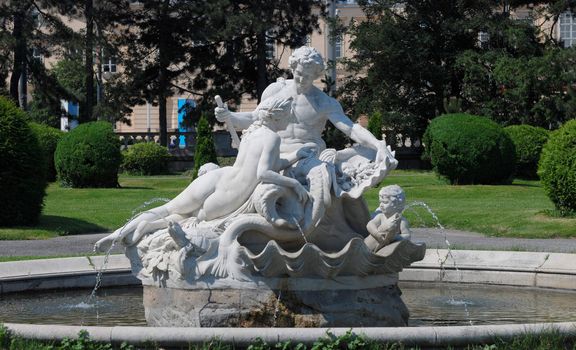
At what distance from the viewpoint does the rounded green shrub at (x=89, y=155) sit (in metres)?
27.1

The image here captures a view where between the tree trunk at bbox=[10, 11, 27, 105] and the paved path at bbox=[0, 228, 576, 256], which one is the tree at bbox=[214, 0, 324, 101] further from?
the paved path at bbox=[0, 228, 576, 256]

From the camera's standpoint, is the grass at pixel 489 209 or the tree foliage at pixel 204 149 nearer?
the grass at pixel 489 209

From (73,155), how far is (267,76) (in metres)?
16.9

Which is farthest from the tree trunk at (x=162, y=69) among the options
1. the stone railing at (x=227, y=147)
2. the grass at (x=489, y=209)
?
the grass at (x=489, y=209)

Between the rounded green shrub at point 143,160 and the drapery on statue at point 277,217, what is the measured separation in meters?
27.0

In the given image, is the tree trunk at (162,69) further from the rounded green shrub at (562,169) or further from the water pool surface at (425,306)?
the water pool surface at (425,306)

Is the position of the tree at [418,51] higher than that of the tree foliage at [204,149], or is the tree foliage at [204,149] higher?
the tree at [418,51]

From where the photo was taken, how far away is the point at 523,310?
9.98 m

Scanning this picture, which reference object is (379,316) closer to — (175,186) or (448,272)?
(448,272)

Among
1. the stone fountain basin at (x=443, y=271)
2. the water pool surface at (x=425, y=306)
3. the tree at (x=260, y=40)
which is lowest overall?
the water pool surface at (x=425, y=306)

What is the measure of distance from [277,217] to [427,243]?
8.01m

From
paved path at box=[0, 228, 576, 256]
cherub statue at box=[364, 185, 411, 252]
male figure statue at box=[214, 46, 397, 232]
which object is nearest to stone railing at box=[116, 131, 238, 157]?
paved path at box=[0, 228, 576, 256]

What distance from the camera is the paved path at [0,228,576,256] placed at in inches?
623

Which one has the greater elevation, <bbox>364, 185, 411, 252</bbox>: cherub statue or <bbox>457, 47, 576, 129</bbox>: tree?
<bbox>457, 47, 576, 129</bbox>: tree
